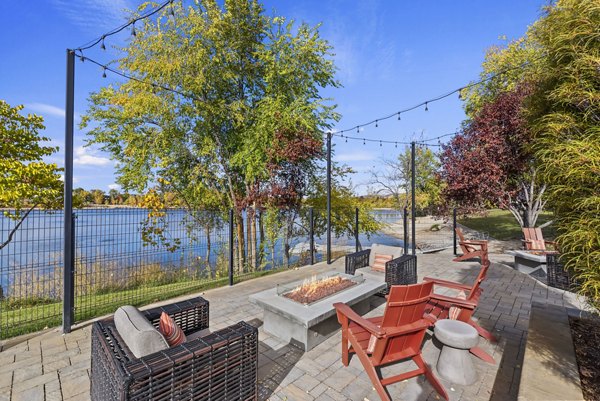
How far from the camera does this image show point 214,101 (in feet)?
33.1

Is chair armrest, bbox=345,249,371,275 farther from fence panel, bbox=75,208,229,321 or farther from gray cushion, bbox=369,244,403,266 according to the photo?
fence panel, bbox=75,208,229,321

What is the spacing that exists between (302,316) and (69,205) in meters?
3.36

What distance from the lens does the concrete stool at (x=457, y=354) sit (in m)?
2.60

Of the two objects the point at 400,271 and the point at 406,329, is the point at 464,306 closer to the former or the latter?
the point at 406,329

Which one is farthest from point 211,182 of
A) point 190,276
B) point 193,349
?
point 193,349

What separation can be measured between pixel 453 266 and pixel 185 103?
9.75m

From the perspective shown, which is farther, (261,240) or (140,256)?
(261,240)

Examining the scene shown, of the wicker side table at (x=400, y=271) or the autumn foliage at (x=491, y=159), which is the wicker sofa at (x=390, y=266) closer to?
the wicker side table at (x=400, y=271)

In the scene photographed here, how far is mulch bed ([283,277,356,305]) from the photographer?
3.62 metres

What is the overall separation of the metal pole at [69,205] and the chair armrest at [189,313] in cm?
197

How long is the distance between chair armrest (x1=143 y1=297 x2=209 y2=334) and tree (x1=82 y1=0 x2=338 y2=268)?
603 centimetres

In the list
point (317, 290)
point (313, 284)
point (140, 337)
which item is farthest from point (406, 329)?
point (140, 337)

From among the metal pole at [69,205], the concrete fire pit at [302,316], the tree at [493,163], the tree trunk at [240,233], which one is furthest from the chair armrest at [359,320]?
the tree at [493,163]

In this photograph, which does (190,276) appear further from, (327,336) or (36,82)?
(36,82)
